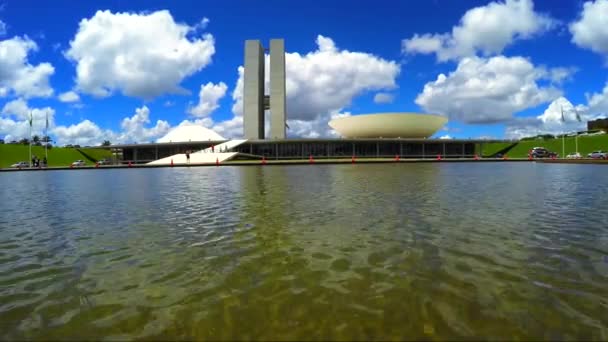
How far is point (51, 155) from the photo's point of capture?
77312 mm

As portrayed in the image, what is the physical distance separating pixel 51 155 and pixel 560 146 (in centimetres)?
11330

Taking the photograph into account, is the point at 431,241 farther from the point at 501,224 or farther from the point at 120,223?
the point at 120,223

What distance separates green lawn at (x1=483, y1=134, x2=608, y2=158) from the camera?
265 ft

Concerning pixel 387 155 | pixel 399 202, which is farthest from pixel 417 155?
pixel 399 202

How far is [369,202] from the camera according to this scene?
10680 mm

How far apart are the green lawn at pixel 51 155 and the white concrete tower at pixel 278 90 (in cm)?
4255

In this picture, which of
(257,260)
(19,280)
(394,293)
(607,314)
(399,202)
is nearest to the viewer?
(607,314)

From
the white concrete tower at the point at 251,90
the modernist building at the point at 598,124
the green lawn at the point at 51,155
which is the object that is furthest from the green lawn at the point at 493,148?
the green lawn at the point at 51,155

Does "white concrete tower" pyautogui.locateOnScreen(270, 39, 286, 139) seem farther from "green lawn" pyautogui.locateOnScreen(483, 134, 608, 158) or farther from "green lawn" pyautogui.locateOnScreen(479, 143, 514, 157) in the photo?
"green lawn" pyautogui.locateOnScreen(483, 134, 608, 158)

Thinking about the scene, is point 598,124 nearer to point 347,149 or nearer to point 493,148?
point 493,148

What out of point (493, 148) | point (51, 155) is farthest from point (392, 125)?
point (51, 155)

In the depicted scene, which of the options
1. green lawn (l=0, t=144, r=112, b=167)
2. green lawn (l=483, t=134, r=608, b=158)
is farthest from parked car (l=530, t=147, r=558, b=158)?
green lawn (l=0, t=144, r=112, b=167)

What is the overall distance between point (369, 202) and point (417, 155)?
63993mm

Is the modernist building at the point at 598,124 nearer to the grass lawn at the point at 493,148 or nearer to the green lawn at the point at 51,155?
the grass lawn at the point at 493,148
